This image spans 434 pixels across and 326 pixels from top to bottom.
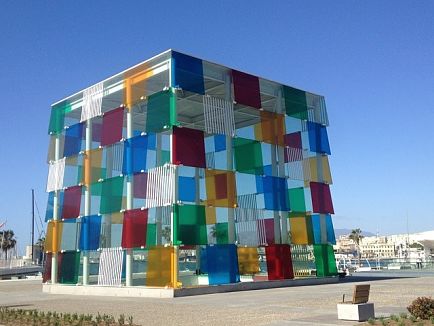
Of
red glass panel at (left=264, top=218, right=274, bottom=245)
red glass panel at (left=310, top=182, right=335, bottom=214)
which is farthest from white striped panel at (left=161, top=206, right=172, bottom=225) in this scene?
red glass panel at (left=310, top=182, right=335, bottom=214)

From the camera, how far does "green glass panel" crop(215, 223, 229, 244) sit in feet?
108

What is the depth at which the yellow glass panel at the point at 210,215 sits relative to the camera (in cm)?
3234

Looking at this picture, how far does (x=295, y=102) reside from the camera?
129ft

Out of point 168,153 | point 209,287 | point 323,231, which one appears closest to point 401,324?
point 209,287

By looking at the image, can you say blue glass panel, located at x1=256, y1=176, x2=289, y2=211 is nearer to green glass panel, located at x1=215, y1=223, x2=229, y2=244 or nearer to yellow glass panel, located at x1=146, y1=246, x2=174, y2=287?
green glass panel, located at x1=215, y1=223, x2=229, y2=244

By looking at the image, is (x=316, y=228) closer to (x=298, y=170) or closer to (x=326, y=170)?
(x=298, y=170)

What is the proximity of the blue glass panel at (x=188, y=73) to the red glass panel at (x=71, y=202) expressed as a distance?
39.0ft

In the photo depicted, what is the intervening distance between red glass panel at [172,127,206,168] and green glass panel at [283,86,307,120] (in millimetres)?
9581

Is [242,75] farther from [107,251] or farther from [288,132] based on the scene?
[107,251]

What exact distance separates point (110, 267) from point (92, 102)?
11.9 meters

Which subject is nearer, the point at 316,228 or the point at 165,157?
the point at 165,157

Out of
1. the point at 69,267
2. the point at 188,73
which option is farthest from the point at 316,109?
the point at 69,267

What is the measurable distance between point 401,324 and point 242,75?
24753mm

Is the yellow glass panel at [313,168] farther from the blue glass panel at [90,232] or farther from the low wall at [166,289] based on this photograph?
the blue glass panel at [90,232]
